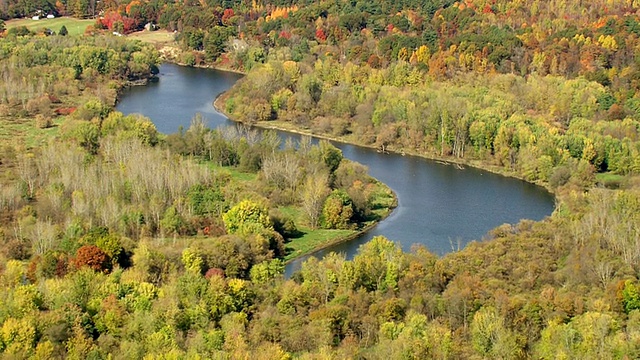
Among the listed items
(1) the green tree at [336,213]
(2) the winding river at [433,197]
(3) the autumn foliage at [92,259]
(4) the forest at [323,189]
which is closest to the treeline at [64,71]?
(4) the forest at [323,189]

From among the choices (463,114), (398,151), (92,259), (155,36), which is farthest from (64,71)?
(92,259)

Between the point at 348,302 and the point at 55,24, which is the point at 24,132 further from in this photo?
the point at 55,24

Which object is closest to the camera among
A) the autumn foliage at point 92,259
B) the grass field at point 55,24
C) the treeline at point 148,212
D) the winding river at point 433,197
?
the treeline at point 148,212

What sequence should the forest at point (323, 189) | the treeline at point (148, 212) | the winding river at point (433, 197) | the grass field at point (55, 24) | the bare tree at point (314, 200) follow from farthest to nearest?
the grass field at point (55, 24) → the bare tree at point (314, 200) → the winding river at point (433, 197) → the treeline at point (148, 212) → the forest at point (323, 189)

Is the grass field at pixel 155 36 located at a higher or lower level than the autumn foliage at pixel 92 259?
higher

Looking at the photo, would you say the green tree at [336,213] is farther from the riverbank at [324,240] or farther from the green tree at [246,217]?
the green tree at [246,217]

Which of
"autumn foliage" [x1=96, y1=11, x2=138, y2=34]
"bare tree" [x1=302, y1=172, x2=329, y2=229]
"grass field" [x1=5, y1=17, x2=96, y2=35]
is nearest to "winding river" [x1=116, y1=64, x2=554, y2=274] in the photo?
"bare tree" [x1=302, y1=172, x2=329, y2=229]

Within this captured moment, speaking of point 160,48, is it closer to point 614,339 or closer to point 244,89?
point 244,89

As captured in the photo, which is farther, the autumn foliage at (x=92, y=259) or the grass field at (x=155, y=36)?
the grass field at (x=155, y=36)
